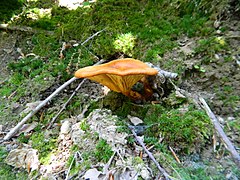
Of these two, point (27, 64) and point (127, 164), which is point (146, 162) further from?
point (27, 64)

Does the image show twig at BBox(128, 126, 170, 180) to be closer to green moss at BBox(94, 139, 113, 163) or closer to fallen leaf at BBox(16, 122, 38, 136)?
green moss at BBox(94, 139, 113, 163)

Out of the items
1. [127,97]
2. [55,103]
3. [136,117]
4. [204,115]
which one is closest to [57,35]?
[55,103]

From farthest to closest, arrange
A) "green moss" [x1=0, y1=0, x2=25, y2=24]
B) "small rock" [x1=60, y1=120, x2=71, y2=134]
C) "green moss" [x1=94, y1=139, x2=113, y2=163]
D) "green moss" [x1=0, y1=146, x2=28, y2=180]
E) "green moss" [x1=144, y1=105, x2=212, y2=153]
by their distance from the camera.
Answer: "green moss" [x1=0, y1=0, x2=25, y2=24]
"small rock" [x1=60, y1=120, x2=71, y2=134]
"green moss" [x1=0, y1=146, x2=28, y2=180]
"green moss" [x1=144, y1=105, x2=212, y2=153]
"green moss" [x1=94, y1=139, x2=113, y2=163]

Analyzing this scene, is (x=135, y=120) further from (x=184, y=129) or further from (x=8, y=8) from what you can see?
(x=8, y=8)

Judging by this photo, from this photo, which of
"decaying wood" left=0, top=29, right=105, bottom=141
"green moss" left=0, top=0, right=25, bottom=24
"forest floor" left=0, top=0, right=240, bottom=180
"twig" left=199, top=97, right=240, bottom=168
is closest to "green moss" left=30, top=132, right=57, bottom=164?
"forest floor" left=0, top=0, right=240, bottom=180

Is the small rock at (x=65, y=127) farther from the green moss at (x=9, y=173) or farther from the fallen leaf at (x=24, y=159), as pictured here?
the green moss at (x=9, y=173)

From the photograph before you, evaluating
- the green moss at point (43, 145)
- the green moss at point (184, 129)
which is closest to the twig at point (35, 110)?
the green moss at point (43, 145)
